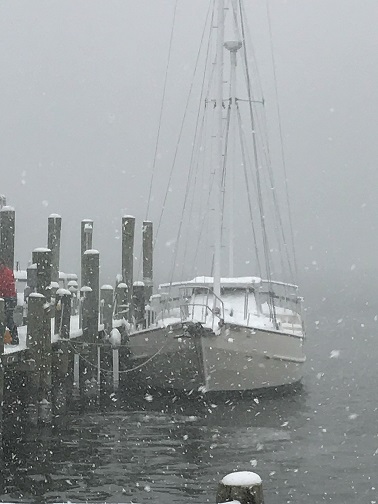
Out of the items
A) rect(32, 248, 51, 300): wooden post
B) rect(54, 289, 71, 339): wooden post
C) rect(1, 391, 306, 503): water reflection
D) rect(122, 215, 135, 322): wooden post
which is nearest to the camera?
rect(1, 391, 306, 503): water reflection

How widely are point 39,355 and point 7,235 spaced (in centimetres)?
284

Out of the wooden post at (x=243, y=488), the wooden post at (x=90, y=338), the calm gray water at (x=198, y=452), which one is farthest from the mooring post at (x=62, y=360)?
the wooden post at (x=243, y=488)

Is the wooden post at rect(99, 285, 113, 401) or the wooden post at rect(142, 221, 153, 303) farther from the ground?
the wooden post at rect(142, 221, 153, 303)

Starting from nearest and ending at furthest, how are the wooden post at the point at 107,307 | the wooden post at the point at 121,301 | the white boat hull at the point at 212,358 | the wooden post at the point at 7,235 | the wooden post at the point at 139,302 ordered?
1. the wooden post at the point at 7,235
2. the white boat hull at the point at 212,358
3. the wooden post at the point at 107,307
4. the wooden post at the point at 121,301
5. the wooden post at the point at 139,302

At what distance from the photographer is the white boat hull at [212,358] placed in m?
18.6

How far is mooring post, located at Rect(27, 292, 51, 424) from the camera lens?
550 inches

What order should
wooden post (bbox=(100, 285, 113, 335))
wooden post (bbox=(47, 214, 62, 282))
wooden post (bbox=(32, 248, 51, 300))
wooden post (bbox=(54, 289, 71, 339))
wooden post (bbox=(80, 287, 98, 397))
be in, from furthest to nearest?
wooden post (bbox=(47, 214, 62, 282)) → wooden post (bbox=(100, 285, 113, 335)) → wooden post (bbox=(80, 287, 98, 397)) → wooden post (bbox=(54, 289, 71, 339)) → wooden post (bbox=(32, 248, 51, 300))

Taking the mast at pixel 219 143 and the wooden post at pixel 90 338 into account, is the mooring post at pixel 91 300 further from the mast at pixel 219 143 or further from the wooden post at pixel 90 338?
the mast at pixel 219 143

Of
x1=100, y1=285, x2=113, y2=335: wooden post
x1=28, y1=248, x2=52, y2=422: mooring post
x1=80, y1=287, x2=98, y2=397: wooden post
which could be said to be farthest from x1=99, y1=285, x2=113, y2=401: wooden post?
x1=28, y1=248, x2=52, y2=422: mooring post

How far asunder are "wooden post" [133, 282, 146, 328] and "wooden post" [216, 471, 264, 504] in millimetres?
16465

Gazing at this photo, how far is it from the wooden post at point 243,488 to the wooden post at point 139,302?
16.5m

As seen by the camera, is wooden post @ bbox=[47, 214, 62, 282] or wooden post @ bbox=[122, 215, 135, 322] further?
wooden post @ bbox=[122, 215, 135, 322]

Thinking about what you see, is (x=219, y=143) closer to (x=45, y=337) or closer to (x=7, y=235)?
(x=7, y=235)

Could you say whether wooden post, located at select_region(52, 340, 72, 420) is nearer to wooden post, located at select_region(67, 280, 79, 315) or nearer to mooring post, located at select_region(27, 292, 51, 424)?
mooring post, located at select_region(27, 292, 51, 424)
